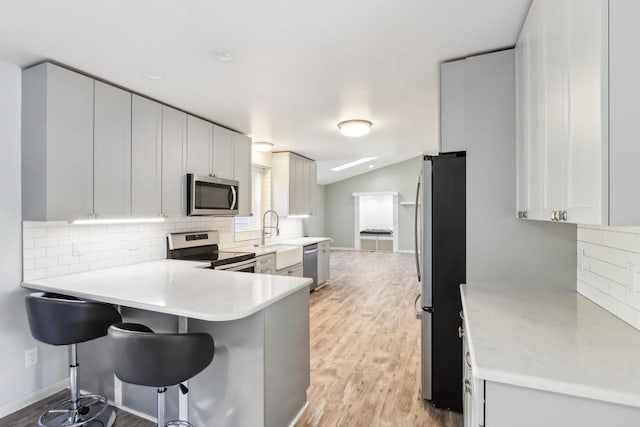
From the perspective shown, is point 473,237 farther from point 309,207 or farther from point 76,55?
point 309,207

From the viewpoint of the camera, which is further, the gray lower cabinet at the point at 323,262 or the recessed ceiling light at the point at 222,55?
the gray lower cabinet at the point at 323,262

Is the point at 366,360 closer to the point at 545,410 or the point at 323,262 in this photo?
the point at 545,410

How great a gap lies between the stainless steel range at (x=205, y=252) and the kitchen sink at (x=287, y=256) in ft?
1.99

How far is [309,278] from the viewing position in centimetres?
238

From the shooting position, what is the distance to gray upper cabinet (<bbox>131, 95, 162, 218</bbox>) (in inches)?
106

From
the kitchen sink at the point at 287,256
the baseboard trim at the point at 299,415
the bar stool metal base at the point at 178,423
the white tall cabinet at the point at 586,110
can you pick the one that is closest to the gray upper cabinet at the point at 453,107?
the white tall cabinet at the point at 586,110

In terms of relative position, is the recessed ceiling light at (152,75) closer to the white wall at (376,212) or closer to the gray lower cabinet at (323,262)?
the gray lower cabinet at (323,262)

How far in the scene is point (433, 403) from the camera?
7.21 feet

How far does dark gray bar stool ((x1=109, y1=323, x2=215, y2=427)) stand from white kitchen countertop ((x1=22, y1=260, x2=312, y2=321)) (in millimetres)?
149

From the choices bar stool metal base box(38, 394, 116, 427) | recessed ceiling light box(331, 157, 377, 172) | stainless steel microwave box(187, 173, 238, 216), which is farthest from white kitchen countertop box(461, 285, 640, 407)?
recessed ceiling light box(331, 157, 377, 172)

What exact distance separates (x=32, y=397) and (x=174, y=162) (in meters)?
2.12

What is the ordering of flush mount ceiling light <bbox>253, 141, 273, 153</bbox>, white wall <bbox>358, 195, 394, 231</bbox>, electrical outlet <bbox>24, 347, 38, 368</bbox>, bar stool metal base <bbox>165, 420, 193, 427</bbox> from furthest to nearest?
white wall <bbox>358, 195, 394, 231</bbox>
flush mount ceiling light <bbox>253, 141, 273, 153</bbox>
electrical outlet <bbox>24, 347, 38, 368</bbox>
bar stool metal base <bbox>165, 420, 193, 427</bbox>

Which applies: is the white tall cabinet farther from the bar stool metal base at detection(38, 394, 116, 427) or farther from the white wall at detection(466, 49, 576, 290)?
the bar stool metal base at detection(38, 394, 116, 427)

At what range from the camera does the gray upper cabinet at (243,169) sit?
3994 millimetres
